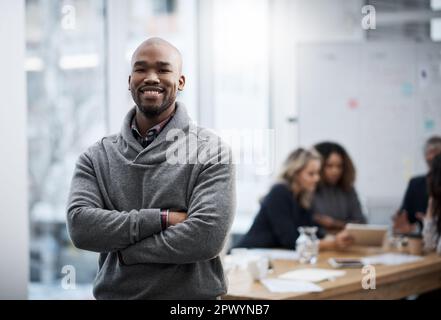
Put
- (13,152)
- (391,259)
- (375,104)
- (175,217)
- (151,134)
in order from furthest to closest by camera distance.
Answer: (375,104) < (391,259) < (13,152) < (151,134) < (175,217)

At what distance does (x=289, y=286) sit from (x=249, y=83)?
272 centimetres

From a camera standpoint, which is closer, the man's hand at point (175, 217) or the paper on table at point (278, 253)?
the man's hand at point (175, 217)

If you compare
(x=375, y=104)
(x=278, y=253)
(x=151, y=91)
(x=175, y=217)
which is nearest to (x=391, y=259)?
(x=278, y=253)

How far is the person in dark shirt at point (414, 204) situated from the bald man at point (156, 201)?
7.70 ft

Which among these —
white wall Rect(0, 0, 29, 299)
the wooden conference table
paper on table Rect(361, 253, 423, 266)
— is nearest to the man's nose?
the wooden conference table

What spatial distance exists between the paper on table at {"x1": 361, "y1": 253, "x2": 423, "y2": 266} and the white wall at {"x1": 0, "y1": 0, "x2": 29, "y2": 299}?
5.95ft

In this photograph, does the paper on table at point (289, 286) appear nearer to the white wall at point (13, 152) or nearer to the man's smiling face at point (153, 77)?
the man's smiling face at point (153, 77)

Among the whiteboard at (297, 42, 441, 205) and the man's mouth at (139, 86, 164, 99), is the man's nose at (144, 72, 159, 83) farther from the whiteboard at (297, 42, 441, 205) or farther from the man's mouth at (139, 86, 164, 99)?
the whiteboard at (297, 42, 441, 205)

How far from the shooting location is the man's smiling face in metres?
2.18

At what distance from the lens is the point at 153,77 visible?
2.17m

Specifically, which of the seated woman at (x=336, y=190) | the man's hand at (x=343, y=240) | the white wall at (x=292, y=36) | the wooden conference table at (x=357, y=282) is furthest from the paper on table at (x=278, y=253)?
the white wall at (x=292, y=36)

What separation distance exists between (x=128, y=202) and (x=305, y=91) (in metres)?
3.21

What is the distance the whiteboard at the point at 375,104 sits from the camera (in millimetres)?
4891

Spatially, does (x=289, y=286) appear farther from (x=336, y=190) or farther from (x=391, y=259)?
(x=336, y=190)
